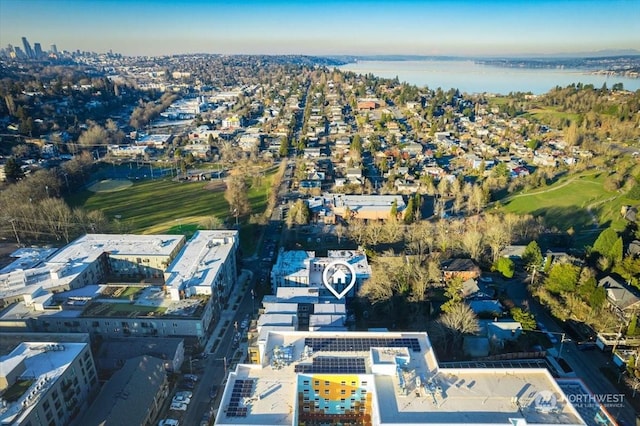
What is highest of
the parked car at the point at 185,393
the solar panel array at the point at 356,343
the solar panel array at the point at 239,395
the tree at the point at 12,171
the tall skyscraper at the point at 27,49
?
the tall skyscraper at the point at 27,49

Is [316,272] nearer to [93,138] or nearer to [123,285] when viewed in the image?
[123,285]

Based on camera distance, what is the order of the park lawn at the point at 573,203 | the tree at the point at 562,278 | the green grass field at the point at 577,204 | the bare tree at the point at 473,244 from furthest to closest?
the park lawn at the point at 573,203, the green grass field at the point at 577,204, the bare tree at the point at 473,244, the tree at the point at 562,278

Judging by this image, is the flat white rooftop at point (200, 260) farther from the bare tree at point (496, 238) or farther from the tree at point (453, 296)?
the bare tree at point (496, 238)

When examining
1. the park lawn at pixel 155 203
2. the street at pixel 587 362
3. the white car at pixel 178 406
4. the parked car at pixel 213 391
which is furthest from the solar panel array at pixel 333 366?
the park lawn at pixel 155 203

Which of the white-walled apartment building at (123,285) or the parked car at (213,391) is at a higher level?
the white-walled apartment building at (123,285)

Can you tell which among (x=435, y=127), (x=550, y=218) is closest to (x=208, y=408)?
(x=550, y=218)

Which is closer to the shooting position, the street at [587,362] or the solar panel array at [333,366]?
the solar panel array at [333,366]

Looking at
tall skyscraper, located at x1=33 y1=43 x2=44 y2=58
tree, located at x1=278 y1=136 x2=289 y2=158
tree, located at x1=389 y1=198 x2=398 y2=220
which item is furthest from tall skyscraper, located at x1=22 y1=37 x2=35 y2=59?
tree, located at x1=389 y1=198 x2=398 y2=220
